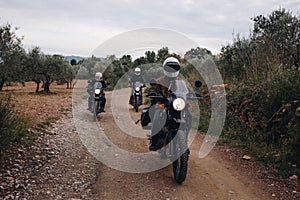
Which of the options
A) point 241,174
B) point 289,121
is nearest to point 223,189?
point 241,174

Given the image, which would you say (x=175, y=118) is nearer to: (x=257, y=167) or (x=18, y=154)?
(x=257, y=167)

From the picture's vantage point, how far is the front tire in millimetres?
4953

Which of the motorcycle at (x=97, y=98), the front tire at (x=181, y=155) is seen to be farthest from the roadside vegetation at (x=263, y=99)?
the front tire at (x=181, y=155)

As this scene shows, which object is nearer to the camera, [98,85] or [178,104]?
[178,104]

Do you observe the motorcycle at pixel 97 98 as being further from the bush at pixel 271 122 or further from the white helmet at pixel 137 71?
the bush at pixel 271 122

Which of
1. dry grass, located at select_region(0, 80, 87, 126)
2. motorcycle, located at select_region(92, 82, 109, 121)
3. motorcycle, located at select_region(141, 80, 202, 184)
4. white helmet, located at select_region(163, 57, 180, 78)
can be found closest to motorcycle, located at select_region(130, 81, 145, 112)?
motorcycle, located at select_region(92, 82, 109, 121)

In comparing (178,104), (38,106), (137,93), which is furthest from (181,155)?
(38,106)

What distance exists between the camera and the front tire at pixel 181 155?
16.3 feet

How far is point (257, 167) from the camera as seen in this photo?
6.19 meters

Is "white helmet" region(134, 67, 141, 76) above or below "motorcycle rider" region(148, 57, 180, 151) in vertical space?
above

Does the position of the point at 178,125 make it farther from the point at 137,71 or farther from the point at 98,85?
the point at 137,71

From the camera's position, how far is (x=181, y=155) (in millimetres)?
4945

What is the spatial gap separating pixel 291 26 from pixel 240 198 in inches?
347

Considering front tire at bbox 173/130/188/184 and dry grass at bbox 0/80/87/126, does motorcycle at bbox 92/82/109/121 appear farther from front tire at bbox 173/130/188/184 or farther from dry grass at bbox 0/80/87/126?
front tire at bbox 173/130/188/184
